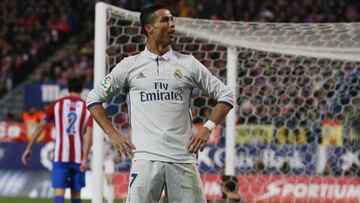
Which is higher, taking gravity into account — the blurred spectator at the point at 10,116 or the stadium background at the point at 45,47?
the stadium background at the point at 45,47

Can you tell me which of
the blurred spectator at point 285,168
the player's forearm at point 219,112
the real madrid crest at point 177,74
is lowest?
the blurred spectator at point 285,168

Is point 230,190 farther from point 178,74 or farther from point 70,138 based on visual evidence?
point 178,74

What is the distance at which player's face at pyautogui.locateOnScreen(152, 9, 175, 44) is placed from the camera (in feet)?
17.8

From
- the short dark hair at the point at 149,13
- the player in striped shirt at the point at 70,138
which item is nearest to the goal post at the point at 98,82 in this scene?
the player in striped shirt at the point at 70,138

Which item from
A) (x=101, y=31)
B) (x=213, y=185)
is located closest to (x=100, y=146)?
(x=101, y=31)

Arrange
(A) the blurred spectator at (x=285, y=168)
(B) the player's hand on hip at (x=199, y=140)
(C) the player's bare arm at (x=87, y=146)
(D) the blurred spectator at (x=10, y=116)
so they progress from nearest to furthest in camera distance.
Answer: (B) the player's hand on hip at (x=199, y=140)
(C) the player's bare arm at (x=87, y=146)
(A) the blurred spectator at (x=285, y=168)
(D) the blurred spectator at (x=10, y=116)

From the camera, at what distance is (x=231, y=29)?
973 cm

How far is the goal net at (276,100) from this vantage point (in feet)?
31.7

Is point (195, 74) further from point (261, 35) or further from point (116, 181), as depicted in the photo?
point (116, 181)

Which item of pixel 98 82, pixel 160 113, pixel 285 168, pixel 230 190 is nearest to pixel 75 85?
pixel 98 82

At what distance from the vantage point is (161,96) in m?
5.39

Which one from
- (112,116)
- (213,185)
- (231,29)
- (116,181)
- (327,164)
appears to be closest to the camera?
(231,29)

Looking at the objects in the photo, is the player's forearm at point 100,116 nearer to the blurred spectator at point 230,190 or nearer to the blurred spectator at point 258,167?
the blurred spectator at point 230,190

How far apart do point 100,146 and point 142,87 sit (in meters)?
3.05
